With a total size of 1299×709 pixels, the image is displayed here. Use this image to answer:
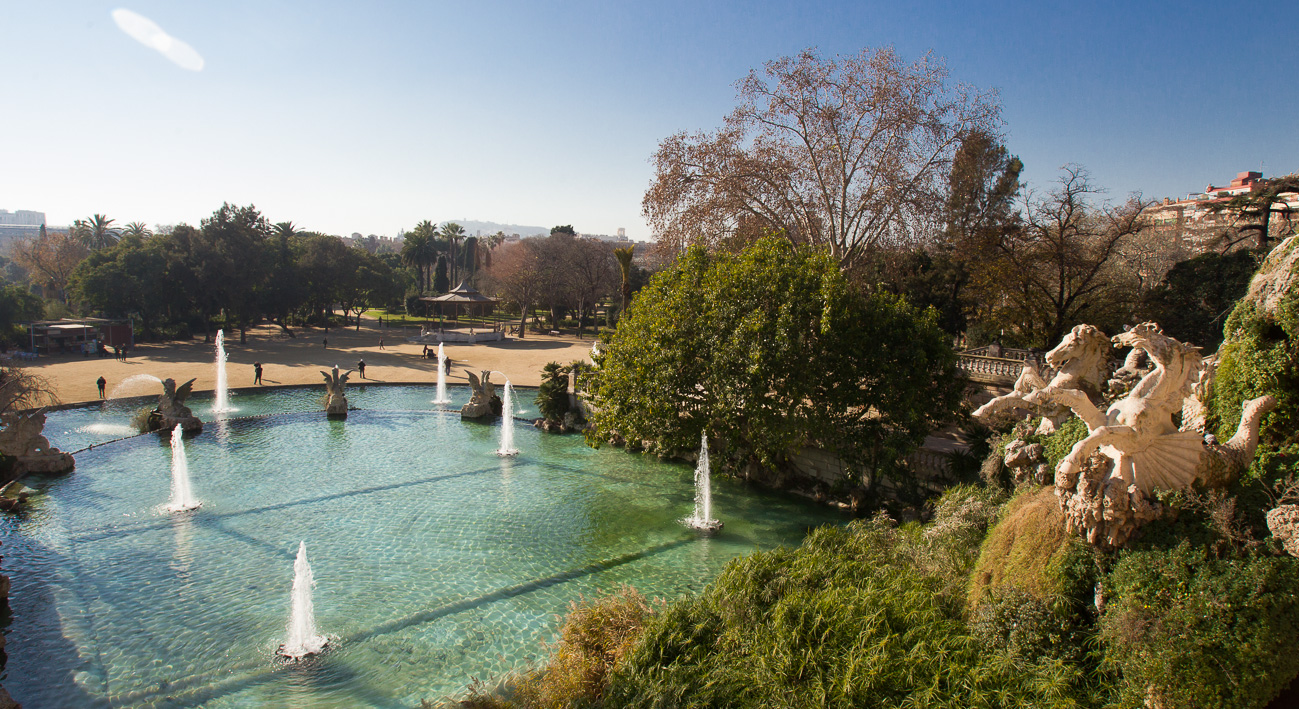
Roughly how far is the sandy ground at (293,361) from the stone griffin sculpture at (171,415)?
24.1 ft

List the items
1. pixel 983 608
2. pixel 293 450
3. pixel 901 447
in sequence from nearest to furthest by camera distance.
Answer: pixel 983 608
pixel 901 447
pixel 293 450

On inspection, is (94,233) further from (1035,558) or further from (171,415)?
(1035,558)

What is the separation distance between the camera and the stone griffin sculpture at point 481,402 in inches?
1057

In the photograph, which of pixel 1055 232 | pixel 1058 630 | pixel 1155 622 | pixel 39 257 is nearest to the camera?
pixel 1155 622

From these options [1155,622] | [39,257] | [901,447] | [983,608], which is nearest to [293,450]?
[901,447]

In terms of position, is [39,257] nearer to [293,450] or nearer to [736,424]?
[293,450]

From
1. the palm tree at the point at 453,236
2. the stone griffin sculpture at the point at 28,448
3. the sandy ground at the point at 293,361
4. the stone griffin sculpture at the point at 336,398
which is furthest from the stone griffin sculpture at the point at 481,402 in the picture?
the palm tree at the point at 453,236

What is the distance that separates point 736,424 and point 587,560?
18.3ft

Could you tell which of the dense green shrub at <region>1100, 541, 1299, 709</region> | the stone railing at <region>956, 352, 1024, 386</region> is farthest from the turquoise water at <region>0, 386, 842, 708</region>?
the stone railing at <region>956, 352, 1024, 386</region>

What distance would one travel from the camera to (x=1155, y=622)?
711 centimetres

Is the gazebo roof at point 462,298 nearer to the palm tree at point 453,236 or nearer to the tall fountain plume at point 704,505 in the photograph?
the palm tree at point 453,236

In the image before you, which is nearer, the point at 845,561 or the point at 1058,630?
the point at 1058,630

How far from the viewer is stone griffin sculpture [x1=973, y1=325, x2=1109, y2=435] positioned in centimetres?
959

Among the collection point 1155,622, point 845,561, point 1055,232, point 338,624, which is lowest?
point 338,624
